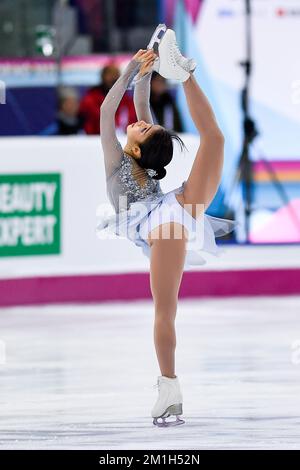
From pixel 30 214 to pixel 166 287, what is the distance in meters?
4.18

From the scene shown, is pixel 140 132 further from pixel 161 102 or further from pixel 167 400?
pixel 161 102

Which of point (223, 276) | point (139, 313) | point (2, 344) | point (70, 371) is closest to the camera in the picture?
point (70, 371)

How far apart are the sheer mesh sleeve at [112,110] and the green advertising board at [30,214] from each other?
398cm

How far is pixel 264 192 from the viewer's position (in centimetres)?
1112

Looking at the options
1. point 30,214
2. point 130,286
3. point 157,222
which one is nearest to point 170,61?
point 157,222

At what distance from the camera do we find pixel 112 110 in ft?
17.1

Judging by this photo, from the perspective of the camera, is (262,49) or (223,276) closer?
(223,276)

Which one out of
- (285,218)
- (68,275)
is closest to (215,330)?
(68,275)

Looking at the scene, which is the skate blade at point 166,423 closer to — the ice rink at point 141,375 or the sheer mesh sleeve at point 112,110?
the ice rink at point 141,375

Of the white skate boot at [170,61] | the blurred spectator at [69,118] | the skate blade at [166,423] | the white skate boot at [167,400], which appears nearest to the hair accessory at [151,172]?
the white skate boot at [170,61]

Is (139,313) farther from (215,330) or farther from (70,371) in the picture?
(70,371)

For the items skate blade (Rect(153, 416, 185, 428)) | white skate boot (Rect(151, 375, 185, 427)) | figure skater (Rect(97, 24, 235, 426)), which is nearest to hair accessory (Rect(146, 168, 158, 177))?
figure skater (Rect(97, 24, 235, 426))

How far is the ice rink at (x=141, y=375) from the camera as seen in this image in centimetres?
512

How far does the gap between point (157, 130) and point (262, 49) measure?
603 centimetres
